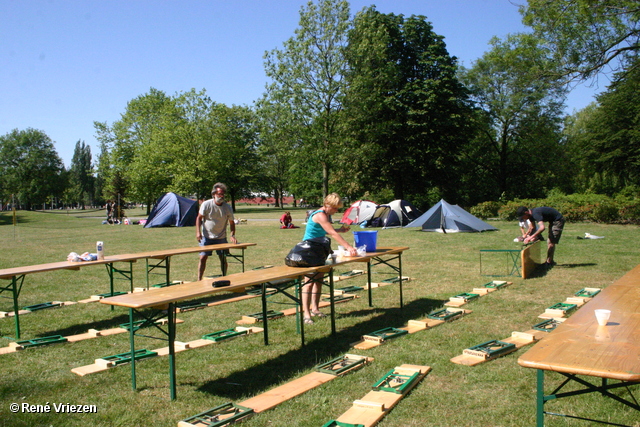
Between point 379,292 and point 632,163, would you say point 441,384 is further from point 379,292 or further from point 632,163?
point 632,163

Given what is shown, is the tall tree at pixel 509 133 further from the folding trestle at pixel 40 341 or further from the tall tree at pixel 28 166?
the tall tree at pixel 28 166

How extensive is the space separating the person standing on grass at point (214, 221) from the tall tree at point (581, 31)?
13.5 meters

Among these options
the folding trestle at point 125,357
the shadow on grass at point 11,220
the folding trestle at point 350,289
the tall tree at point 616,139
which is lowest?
the folding trestle at point 350,289

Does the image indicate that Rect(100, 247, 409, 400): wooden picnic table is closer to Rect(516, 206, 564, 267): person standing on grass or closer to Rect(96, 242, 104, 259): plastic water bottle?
Rect(96, 242, 104, 259): plastic water bottle

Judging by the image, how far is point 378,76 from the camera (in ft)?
90.3

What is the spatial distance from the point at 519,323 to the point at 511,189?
103 ft

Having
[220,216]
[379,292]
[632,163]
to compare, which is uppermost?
[632,163]

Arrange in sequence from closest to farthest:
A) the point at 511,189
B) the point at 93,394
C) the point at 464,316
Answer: the point at 93,394 → the point at 464,316 → the point at 511,189

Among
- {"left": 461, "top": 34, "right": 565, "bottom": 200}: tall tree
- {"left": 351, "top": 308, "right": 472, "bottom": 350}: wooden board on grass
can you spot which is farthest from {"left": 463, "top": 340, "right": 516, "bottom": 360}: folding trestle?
{"left": 461, "top": 34, "right": 565, "bottom": 200}: tall tree

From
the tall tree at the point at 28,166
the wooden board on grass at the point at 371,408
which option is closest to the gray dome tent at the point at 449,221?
the wooden board on grass at the point at 371,408

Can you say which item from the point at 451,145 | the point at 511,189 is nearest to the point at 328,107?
the point at 451,145

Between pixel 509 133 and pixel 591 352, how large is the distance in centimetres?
3572

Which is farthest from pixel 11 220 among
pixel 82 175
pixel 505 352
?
pixel 82 175

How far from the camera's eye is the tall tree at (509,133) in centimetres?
3356
